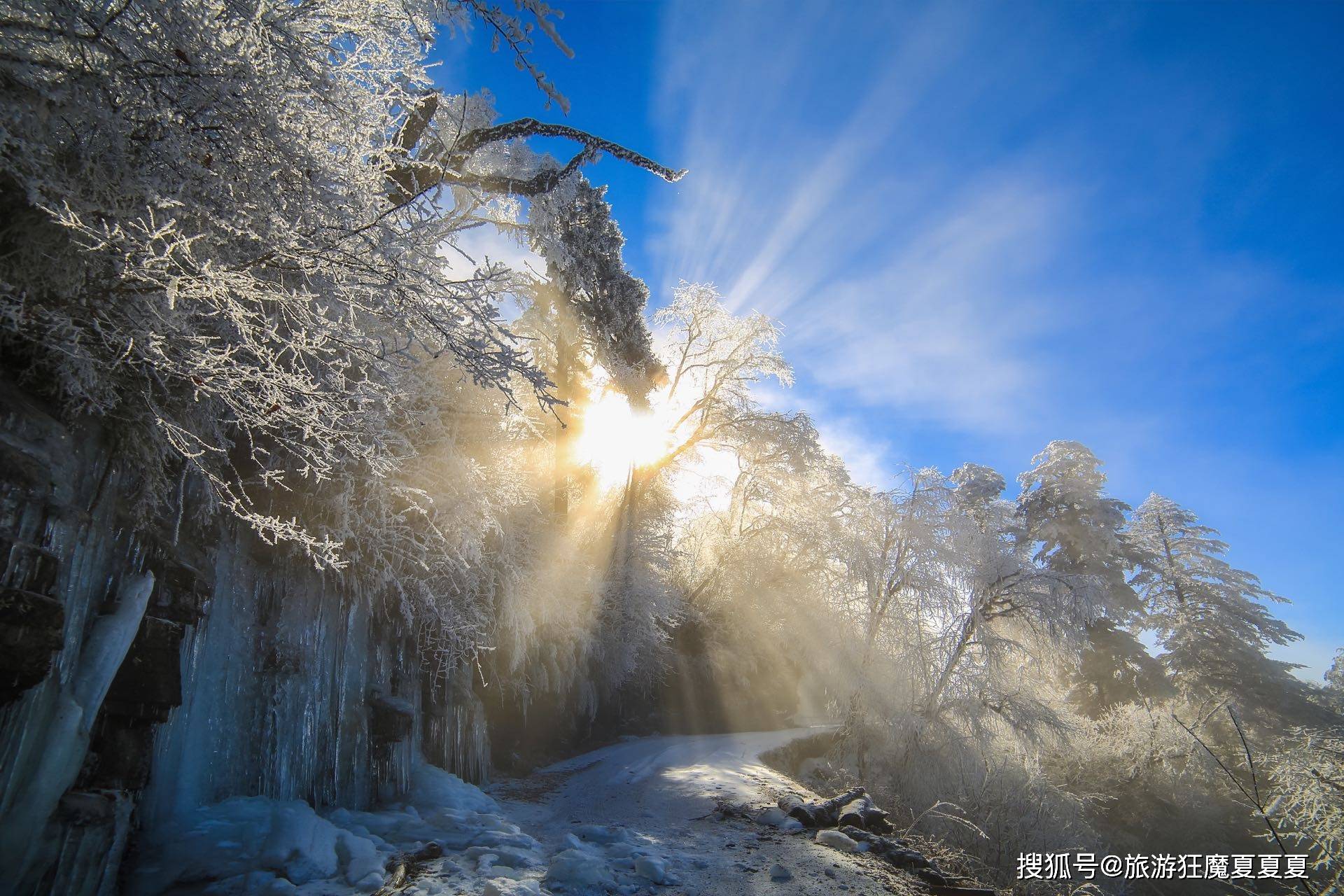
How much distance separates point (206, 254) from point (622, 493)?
11974 millimetres

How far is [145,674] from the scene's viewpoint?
3893mm

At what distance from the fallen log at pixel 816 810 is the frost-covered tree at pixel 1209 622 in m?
20.3

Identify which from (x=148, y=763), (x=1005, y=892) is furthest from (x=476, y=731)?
(x=1005, y=892)

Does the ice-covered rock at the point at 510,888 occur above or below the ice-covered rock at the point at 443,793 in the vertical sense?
above

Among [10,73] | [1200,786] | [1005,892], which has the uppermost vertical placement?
[10,73]

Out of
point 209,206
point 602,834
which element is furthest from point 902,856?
point 209,206

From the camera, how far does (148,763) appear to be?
3.90 metres

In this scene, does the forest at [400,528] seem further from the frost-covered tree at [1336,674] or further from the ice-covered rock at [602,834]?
the frost-covered tree at [1336,674]

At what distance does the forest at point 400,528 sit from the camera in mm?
2805

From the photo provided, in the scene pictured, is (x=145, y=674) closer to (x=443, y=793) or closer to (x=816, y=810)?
(x=443, y=793)

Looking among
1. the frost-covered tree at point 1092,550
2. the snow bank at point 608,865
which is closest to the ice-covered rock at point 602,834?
the snow bank at point 608,865

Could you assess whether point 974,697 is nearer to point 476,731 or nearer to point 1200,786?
point 1200,786

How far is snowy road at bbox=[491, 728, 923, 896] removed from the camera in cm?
471

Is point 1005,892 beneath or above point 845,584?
beneath
